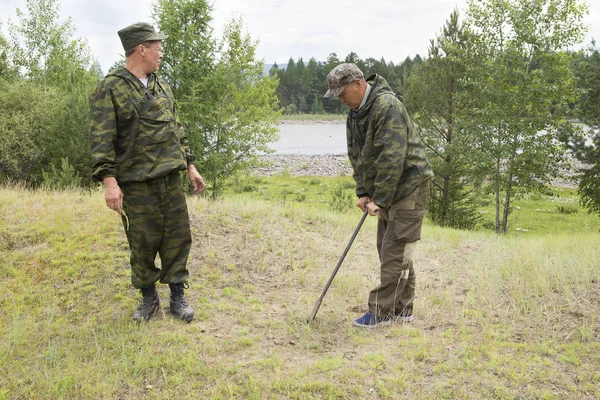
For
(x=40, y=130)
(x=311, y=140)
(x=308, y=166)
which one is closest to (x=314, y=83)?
(x=311, y=140)

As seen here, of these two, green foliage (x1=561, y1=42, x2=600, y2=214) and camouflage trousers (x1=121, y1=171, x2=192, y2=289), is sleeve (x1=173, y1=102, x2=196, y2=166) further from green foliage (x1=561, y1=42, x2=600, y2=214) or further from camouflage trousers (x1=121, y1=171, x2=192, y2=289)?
green foliage (x1=561, y1=42, x2=600, y2=214)

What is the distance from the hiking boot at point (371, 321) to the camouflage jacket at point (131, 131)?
213 centimetres

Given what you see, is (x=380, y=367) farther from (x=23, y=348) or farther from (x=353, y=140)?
(x=23, y=348)

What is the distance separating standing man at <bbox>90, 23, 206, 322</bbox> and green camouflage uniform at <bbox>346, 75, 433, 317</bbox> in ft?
5.35

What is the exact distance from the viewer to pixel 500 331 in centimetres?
445

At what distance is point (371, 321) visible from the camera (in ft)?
15.1

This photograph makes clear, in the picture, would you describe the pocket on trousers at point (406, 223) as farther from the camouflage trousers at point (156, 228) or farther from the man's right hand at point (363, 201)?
the camouflage trousers at point (156, 228)

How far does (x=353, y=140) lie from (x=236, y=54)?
12.8m

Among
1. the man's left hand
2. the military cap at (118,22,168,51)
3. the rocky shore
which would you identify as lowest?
the rocky shore

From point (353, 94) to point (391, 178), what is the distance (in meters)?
0.79

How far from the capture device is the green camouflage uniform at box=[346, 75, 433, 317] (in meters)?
4.16

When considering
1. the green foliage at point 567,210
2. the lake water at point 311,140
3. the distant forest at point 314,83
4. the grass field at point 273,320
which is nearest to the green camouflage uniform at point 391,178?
the grass field at point 273,320

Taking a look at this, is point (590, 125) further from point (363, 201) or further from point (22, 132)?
point (22, 132)

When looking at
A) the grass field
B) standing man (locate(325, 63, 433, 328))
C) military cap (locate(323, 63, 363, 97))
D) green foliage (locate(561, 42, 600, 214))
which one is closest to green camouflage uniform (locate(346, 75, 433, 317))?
standing man (locate(325, 63, 433, 328))
